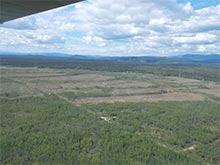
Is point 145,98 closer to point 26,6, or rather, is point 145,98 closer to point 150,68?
point 26,6

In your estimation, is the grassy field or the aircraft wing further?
the grassy field

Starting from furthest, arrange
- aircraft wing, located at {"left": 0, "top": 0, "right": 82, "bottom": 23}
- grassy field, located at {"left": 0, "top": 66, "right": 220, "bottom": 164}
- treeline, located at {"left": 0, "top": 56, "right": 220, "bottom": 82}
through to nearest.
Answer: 1. treeline, located at {"left": 0, "top": 56, "right": 220, "bottom": 82}
2. grassy field, located at {"left": 0, "top": 66, "right": 220, "bottom": 164}
3. aircraft wing, located at {"left": 0, "top": 0, "right": 82, "bottom": 23}

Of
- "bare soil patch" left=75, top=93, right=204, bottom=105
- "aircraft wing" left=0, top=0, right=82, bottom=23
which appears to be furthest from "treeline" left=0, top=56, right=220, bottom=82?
"aircraft wing" left=0, top=0, right=82, bottom=23

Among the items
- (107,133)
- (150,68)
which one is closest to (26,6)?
(107,133)

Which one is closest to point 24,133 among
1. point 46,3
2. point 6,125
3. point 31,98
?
point 6,125

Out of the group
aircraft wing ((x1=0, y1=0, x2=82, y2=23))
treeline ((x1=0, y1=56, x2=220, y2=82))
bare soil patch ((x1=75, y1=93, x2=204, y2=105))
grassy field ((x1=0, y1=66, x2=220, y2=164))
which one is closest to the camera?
aircraft wing ((x1=0, y1=0, x2=82, y2=23))

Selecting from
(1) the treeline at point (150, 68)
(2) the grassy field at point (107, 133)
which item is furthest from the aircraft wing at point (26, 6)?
(1) the treeline at point (150, 68)

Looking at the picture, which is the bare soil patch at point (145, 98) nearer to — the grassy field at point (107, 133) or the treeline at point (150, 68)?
the grassy field at point (107, 133)

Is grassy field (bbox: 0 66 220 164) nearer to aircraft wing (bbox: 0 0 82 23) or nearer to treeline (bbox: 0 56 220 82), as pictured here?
aircraft wing (bbox: 0 0 82 23)

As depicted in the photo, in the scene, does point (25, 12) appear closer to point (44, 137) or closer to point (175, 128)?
point (44, 137)
